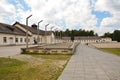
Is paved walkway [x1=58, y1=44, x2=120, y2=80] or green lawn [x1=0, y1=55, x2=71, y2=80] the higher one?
green lawn [x1=0, y1=55, x2=71, y2=80]

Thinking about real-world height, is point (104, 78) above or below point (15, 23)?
below

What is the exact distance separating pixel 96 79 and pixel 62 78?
1348 mm

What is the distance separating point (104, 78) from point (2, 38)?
3794cm

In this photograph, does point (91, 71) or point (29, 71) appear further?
point (91, 71)

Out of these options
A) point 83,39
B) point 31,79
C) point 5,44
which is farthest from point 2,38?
point 83,39

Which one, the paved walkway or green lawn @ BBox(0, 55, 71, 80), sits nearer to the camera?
green lawn @ BBox(0, 55, 71, 80)

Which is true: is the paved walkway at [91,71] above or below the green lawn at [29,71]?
below

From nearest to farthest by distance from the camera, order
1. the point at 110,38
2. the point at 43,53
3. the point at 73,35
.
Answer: the point at 43,53 < the point at 110,38 < the point at 73,35

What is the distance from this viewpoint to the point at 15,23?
6325 cm

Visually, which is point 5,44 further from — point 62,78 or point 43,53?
point 62,78

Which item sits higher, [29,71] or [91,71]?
[29,71]

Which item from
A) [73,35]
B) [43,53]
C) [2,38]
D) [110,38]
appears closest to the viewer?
[43,53]

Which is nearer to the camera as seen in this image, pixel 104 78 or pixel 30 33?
pixel 104 78

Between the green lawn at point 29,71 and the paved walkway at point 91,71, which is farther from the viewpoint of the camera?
the paved walkway at point 91,71
